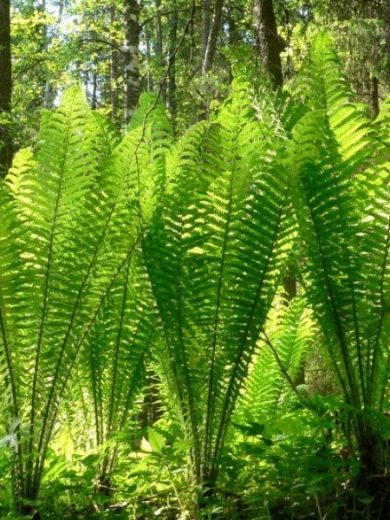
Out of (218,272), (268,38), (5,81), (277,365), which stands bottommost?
(277,365)

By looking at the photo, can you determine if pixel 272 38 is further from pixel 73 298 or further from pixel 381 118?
pixel 73 298

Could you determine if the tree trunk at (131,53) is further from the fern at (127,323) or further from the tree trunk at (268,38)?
the fern at (127,323)

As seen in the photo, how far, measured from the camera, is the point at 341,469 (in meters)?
1.63

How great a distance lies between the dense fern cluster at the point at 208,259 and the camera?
158cm

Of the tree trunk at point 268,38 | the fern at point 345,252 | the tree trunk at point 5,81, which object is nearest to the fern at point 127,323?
the fern at point 345,252

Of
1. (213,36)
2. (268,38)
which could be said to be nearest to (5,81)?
(268,38)

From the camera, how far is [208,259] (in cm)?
163

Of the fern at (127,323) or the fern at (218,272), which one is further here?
the fern at (127,323)

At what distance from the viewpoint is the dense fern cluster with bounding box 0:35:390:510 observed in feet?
5.17

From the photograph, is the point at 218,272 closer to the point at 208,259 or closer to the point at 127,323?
the point at 208,259

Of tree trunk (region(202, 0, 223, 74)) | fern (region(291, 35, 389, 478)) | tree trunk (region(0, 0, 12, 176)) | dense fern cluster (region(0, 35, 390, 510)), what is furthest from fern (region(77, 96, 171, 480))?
tree trunk (region(202, 0, 223, 74))

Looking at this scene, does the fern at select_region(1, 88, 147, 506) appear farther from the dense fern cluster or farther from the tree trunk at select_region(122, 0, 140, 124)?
the tree trunk at select_region(122, 0, 140, 124)

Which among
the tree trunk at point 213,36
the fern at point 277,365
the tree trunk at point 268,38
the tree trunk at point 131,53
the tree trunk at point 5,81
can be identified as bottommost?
the fern at point 277,365

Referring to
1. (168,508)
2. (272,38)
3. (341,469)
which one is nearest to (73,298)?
(168,508)
